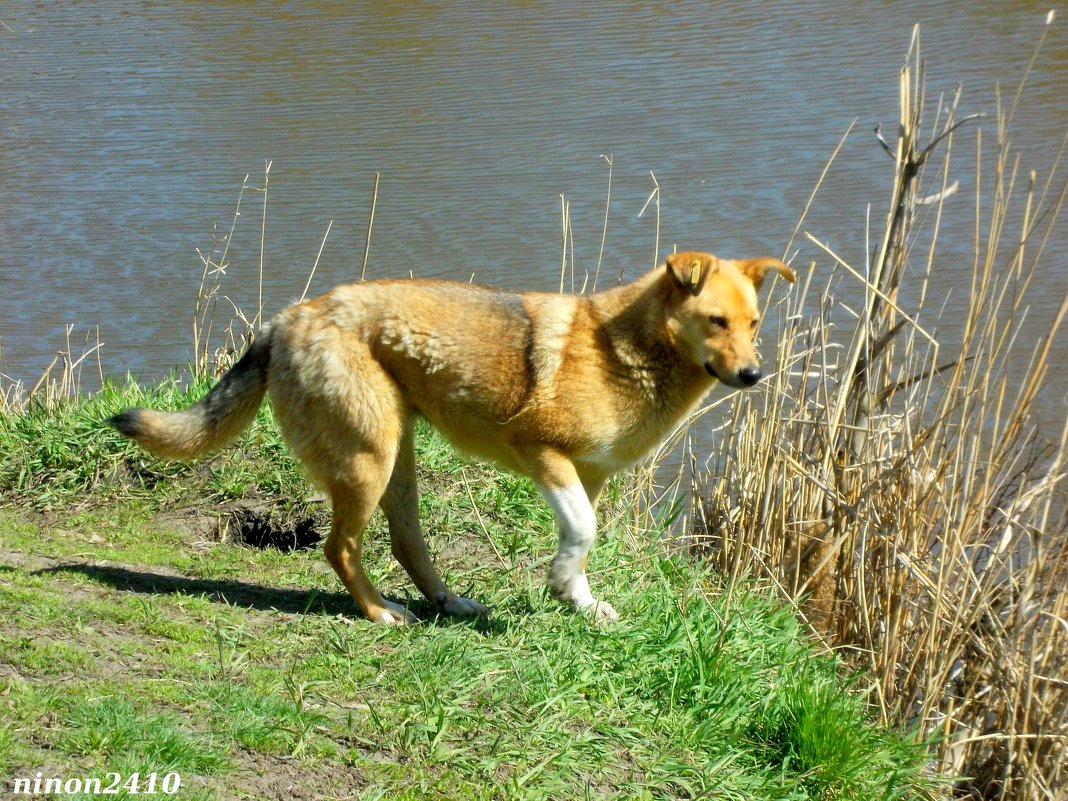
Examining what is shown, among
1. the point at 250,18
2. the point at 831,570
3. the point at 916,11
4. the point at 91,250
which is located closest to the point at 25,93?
the point at 250,18

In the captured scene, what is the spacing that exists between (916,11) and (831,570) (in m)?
10.7

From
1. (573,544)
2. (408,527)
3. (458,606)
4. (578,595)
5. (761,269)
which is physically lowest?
(458,606)

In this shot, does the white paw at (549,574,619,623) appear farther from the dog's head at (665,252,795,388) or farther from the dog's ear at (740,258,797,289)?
the dog's ear at (740,258,797,289)

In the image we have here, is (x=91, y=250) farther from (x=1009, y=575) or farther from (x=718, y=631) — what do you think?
(x=1009, y=575)

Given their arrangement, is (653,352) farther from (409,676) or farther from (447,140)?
(447,140)

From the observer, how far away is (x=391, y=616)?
5.70 metres

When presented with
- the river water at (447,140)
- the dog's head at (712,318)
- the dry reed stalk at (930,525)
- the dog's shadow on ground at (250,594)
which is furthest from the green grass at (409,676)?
the river water at (447,140)

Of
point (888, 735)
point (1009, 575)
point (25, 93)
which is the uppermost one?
point (25, 93)

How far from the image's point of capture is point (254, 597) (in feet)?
19.4

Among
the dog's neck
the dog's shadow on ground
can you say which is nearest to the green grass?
the dog's shadow on ground

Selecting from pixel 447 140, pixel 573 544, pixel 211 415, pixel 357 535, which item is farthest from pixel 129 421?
pixel 447 140

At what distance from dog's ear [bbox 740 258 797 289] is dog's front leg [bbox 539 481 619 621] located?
128cm

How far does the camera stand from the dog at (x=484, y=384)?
219 inches

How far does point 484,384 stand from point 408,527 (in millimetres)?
842
